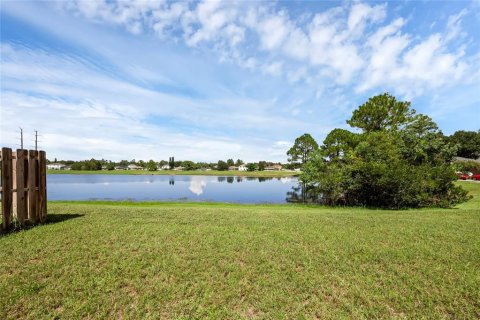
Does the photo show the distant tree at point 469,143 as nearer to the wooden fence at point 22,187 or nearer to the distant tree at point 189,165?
the wooden fence at point 22,187

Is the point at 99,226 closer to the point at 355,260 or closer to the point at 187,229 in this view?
the point at 187,229

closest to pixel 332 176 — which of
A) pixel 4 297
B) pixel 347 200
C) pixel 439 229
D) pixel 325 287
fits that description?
pixel 347 200

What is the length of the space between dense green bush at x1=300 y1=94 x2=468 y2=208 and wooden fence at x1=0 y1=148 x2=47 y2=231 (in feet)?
58.2

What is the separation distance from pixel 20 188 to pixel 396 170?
18788 millimetres

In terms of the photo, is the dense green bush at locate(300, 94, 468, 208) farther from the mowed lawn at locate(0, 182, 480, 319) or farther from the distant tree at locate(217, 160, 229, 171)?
the distant tree at locate(217, 160, 229, 171)

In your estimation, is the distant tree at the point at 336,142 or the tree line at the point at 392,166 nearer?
the tree line at the point at 392,166

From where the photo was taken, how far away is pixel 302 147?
61.0 meters

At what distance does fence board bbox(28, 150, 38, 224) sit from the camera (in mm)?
7449

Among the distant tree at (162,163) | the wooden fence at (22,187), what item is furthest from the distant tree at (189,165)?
the wooden fence at (22,187)

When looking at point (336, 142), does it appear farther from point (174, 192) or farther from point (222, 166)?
point (222, 166)

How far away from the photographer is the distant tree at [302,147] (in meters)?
59.7

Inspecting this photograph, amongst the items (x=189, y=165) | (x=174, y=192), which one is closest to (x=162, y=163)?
(x=189, y=165)

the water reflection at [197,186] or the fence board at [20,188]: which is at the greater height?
the fence board at [20,188]

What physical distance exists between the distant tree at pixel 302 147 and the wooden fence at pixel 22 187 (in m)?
55.0
